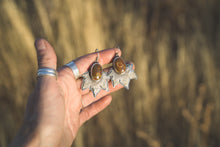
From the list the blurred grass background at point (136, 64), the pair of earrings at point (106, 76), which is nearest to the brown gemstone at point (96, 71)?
the pair of earrings at point (106, 76)

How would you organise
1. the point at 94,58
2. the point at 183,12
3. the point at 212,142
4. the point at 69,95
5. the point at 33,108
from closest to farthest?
the point at 33,108 → the point at 69,95 → the point at 94,58 → the point at 212,142 → the point at 183,12

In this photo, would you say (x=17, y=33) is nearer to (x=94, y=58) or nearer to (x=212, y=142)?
(x=94, y=58)

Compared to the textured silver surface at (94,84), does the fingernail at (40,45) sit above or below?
above

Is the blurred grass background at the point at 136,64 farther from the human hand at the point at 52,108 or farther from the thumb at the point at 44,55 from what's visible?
the thumb at the point at 44,55

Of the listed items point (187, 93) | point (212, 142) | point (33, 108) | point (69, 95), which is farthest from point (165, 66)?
point (33, 108)

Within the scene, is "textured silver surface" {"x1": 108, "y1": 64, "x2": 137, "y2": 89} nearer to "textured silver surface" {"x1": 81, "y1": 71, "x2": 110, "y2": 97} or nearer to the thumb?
"textured silver surface" {"x1": 81, "y1": 71, "x2": 110, "y2": 97}

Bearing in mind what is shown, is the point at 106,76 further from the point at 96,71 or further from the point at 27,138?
the point at 27,138
